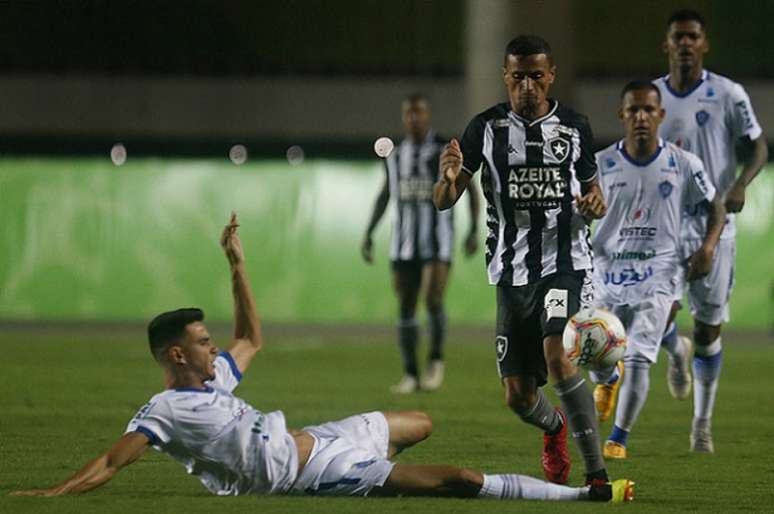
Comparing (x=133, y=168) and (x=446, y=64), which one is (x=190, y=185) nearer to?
(x=133, y=168)

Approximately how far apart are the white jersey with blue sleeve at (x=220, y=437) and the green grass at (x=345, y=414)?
0.15m

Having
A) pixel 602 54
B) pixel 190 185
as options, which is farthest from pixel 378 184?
pixel 602 54

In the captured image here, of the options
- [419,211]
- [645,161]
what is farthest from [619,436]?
[419,211]

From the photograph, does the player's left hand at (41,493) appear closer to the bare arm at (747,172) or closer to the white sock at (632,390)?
the white sock at (632,390)

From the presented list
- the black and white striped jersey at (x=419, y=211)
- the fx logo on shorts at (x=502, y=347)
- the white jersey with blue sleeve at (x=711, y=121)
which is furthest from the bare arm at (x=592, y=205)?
the black and white striped jersey at (x=419, y=211)

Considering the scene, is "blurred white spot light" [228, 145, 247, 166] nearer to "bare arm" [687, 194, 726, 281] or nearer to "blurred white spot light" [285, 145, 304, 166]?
"blurred white spot light" [285, 145, 304, 166]

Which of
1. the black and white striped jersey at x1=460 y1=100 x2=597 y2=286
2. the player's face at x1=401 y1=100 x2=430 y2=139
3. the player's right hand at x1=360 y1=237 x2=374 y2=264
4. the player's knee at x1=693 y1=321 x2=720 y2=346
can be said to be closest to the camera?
the black and white striped jersey at x1=460 y1=100 x2=597 y2=286

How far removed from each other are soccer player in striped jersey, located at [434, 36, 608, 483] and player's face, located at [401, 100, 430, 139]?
6.17 meters

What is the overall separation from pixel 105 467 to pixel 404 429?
1467mm

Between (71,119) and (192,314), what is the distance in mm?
21037

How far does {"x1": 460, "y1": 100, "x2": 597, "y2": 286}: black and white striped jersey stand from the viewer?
A: 807cm

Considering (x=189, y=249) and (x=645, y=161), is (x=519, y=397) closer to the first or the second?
(x=645, y=161)

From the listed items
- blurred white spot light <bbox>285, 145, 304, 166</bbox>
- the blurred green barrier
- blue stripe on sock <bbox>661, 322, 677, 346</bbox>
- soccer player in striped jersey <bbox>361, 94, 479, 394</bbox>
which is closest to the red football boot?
blue stripe on sock <bbox>661, 322, 677, 346</bbox>

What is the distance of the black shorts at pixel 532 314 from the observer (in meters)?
8.02
